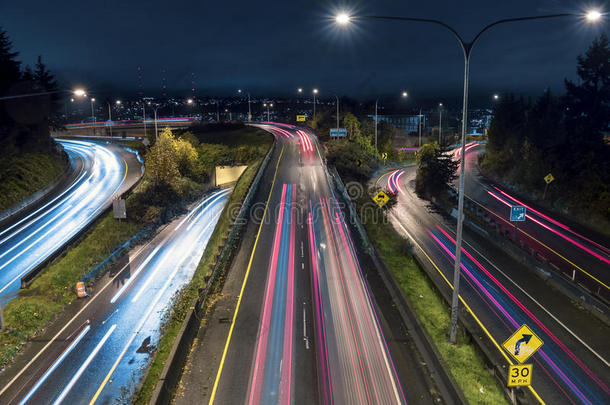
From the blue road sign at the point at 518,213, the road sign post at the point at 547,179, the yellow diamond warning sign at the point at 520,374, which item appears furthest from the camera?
the road sign post at the point at 547,179

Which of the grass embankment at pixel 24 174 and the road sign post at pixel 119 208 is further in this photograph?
the grass embankment at pixel 24 174

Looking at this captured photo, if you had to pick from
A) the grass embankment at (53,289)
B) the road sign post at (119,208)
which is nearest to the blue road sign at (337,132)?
the grass embankment at (53,289)

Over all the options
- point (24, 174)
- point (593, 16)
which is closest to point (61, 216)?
point (24, 174)

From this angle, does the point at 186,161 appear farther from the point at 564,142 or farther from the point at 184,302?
the point at 564,142

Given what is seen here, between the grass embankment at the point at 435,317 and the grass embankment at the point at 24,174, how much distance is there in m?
31.7

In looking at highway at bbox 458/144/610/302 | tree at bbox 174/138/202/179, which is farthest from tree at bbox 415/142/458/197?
tree at bbox 174/138/202/179

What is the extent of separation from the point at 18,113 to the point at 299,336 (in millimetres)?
49946

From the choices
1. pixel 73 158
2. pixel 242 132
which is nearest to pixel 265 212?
pixel 73 158

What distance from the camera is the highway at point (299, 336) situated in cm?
1389

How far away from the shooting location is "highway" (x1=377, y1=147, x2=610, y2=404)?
1497 cm

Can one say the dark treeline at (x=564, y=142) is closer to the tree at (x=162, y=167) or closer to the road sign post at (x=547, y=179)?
the road sign post at (x=547, y=179)

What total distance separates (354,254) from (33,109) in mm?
47180

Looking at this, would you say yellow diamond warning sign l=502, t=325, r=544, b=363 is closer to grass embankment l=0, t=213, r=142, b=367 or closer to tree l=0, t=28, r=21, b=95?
grass embankment l=0, t=213, r=142, b=367

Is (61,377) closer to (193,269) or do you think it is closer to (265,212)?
(193,269)
